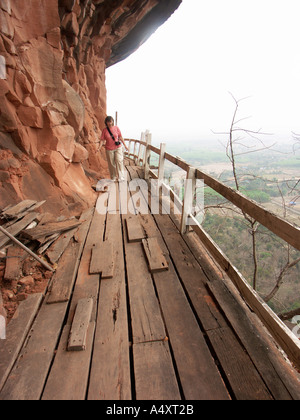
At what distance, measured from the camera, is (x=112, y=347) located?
1.90 m

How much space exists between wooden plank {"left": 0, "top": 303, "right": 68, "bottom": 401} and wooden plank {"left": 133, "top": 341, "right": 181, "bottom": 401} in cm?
75

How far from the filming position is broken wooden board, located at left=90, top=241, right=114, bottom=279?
2863 mm

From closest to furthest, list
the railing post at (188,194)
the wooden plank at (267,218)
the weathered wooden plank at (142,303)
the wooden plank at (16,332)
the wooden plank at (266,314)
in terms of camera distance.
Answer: the wooden plank at (267,218)
the wooden plank at (266,314)
the wooden plank at (16,332)
the weathered wooden plank at (142,303)
the railing post at (188,194)

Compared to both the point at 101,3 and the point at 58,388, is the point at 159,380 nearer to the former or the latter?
the point at 58,388

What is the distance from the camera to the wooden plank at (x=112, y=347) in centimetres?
160

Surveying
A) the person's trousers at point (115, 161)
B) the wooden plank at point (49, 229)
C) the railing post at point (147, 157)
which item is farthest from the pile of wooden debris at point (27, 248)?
the railing post at point (147, 157)

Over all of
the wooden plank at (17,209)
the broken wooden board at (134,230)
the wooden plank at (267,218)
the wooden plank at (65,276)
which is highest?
the wooden plank at (267,218)

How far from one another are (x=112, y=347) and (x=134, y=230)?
225cm

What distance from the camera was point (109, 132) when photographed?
658 cm

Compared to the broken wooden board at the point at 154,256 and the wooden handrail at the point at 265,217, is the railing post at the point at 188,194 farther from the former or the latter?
the broken wooden board at the point at 154,256

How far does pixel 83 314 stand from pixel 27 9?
20.1ft

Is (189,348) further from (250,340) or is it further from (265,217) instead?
(265,217)

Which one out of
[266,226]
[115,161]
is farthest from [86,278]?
[115,161]

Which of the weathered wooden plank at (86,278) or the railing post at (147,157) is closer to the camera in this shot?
the weathered wooden plank at (86,278)
